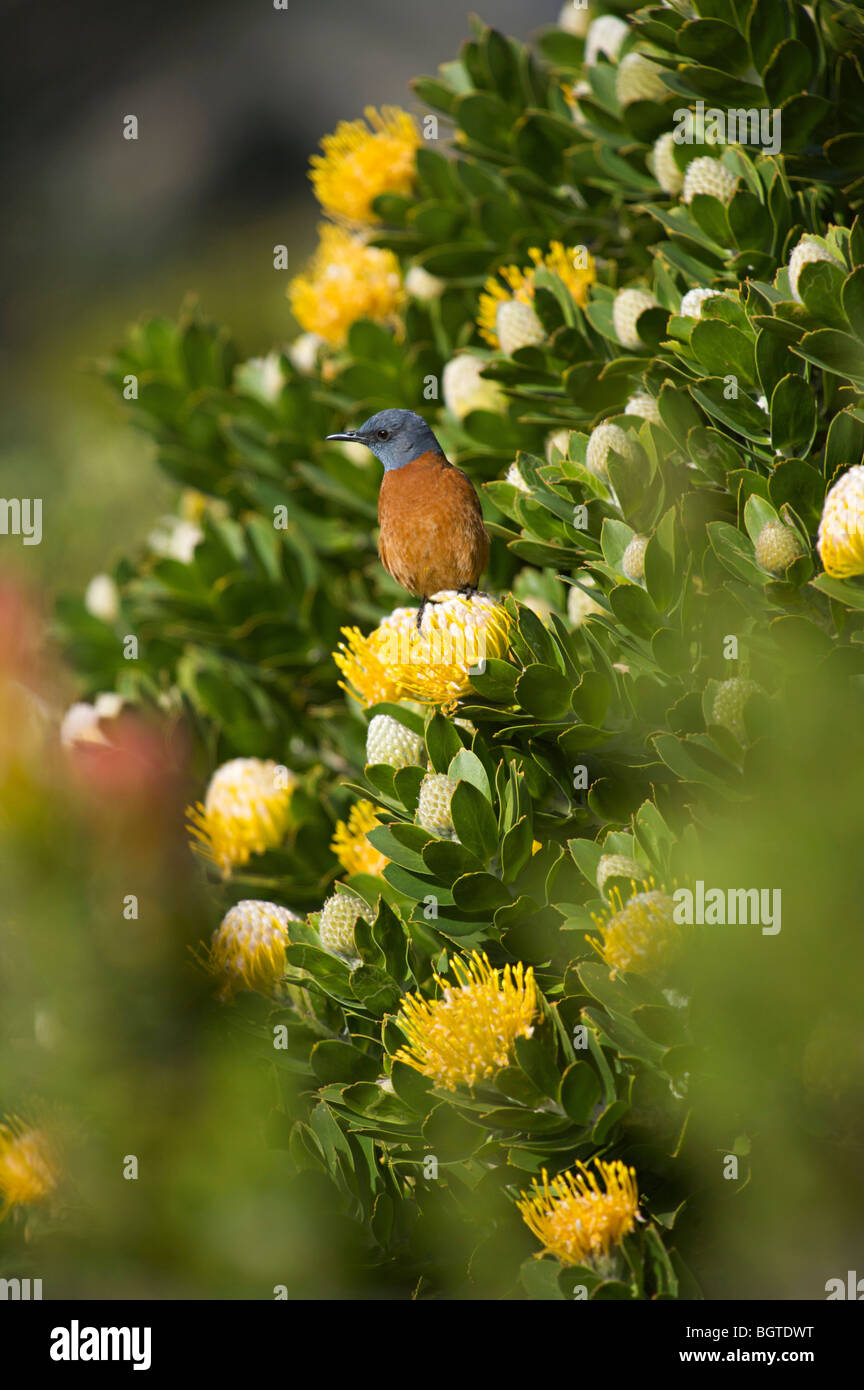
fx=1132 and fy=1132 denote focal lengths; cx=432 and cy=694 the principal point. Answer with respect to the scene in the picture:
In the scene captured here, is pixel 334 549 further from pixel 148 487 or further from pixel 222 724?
pixel 148 487

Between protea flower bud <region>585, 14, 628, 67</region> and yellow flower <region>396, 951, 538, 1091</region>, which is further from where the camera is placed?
protea flower bud <region>585, 14, 628, 67</region>

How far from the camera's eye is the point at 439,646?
A: 803 mm

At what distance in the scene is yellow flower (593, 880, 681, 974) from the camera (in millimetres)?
704

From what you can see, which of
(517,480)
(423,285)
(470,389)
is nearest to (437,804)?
(517,480)

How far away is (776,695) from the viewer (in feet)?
2.41

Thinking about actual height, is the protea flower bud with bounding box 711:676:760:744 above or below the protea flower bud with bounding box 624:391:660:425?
below

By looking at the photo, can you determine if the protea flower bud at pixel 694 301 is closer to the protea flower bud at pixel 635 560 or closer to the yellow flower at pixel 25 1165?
the protea flower bud at pixel 635 560

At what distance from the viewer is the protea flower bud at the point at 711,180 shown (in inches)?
36.6

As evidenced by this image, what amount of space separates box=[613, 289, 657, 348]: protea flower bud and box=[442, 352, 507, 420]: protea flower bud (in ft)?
0.62

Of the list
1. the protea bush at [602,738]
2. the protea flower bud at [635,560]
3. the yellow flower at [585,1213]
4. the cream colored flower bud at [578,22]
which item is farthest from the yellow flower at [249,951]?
the cream colored flower bud at [578,22]

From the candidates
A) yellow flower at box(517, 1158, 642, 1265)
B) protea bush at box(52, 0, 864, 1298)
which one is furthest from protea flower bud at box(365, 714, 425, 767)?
yellow flower at box(517, 1158, 642, 1265)

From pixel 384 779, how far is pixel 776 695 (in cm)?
30

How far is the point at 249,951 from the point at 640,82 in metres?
0.88

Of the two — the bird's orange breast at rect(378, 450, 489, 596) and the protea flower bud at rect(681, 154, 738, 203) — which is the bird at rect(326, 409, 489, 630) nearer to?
the bird's orange breast at rect(378, 450, 489, 596)
